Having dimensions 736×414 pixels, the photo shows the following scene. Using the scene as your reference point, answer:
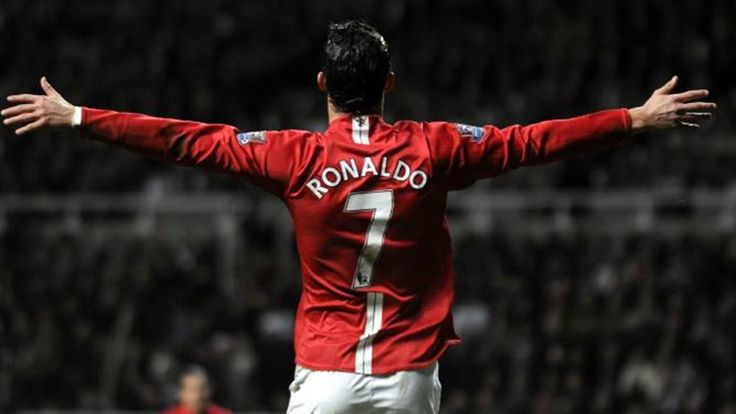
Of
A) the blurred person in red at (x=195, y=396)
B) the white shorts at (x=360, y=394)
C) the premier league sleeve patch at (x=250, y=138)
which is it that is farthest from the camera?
the blurred person in red at (x=195, y=396)

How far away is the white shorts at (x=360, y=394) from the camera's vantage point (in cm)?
405

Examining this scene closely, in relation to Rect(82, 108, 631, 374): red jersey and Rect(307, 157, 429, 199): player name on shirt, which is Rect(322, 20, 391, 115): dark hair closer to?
Rect(82, 108, 631, 374): red jersey

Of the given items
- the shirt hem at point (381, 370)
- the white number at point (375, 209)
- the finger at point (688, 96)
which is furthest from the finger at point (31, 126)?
the finger at point (688, 96)

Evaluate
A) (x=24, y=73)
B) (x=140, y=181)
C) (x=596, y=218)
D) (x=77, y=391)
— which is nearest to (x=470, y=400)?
(x=596, y=218)

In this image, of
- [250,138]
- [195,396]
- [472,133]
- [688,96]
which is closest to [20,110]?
[250,138]

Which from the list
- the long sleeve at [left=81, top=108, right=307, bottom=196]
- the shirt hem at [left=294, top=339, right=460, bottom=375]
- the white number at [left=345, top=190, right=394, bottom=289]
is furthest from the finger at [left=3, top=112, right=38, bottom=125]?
the shirt hem at [left=294, top=339, right=460, bottom=375]

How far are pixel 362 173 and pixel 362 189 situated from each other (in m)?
0.05

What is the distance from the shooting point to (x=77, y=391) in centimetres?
1254

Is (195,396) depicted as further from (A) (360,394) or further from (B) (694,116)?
(B) (694,116)

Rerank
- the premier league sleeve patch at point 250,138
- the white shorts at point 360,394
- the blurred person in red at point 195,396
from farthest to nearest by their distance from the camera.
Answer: the blurred person in red at point 195,396, the premier league sleeve patch at point 250,138, the white shorts at point 360,394

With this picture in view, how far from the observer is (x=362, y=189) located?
13.4 ft

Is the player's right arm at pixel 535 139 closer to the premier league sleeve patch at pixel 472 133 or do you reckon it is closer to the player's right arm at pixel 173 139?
the premier league sleeve patch at pixel 472 133

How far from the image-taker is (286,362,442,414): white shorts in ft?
13.3

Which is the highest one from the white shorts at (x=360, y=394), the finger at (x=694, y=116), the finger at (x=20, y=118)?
the finger at (x=694, y=116)
